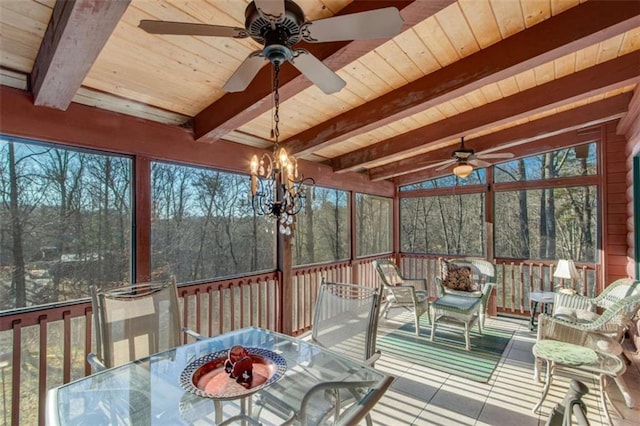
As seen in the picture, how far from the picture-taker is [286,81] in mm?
2230

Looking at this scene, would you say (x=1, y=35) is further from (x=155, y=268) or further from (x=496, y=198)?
(x=496, y=198)

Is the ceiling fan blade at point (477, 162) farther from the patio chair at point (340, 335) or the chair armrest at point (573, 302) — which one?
the patio chair at point (340, 335)

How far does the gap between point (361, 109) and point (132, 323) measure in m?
2.68

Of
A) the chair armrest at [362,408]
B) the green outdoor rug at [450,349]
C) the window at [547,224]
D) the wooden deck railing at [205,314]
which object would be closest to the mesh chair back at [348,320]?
the chair armrest at [362,408]

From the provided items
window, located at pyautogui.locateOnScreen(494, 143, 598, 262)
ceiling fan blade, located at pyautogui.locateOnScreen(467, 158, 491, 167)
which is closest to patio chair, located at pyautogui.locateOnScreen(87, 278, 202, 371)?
ceiling fan blade, located at pyautogui.locateOnScreen(467, 158, 491, 167)

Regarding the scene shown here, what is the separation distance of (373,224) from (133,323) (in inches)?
185

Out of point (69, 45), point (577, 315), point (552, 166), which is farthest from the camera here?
point (552, 166)

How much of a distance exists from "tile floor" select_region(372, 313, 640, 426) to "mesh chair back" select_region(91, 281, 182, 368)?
180cm

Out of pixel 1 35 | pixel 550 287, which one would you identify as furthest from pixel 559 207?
pixel 1 35

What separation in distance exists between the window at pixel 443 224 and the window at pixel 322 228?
66.7 inches

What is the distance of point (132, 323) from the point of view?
2.24 metres

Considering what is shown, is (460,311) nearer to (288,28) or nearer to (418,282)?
(418,282)

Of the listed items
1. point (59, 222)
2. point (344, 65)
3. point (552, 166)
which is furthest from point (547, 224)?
point (59, 222)

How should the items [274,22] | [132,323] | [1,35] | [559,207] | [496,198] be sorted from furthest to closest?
1. [496,198]
2. [559,207]
3. [132,323]
4. [1,35]
5. [274,22]
